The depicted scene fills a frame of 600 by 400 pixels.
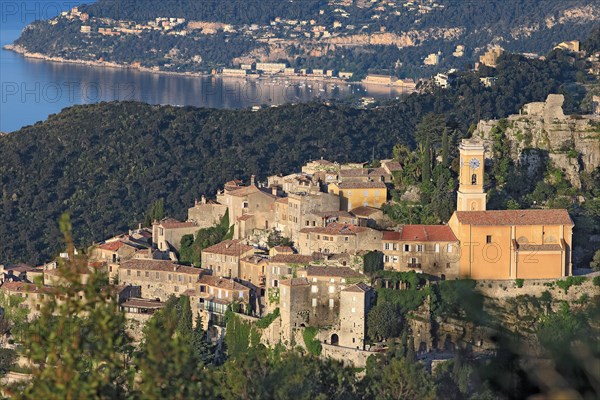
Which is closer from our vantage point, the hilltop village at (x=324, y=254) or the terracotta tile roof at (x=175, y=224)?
the hilltop village at (x=324, y=254)

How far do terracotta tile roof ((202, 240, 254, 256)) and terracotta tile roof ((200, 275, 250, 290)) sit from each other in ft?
2.27

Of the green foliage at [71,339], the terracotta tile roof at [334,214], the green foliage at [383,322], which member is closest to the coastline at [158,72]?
the terracotta tile roof at [334,214]

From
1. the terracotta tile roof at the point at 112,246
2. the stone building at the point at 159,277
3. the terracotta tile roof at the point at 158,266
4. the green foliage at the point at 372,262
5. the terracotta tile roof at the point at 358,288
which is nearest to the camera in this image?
the terracotta tile roof at the point at 358,288

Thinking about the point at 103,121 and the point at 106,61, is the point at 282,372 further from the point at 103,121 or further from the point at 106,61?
the point at 106,61

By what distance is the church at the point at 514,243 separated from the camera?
102 ft

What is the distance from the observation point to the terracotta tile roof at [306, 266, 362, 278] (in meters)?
30.8

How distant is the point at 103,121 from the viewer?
211 ft

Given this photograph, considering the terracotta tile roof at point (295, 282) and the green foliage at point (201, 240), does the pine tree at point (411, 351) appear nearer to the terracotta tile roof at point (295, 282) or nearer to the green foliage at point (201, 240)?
the terracotta tile roof at point (295, 282)

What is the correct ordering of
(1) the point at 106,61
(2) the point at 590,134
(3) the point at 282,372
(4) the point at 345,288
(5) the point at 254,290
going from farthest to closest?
(1) the point at 106,61 → (2) the point at 590,134 → (5) the point at 254,290 → (4) the point at 345,288 → (3) the point at 282,372

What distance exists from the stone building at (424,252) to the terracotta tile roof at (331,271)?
832mm

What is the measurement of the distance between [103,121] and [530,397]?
5139 cm

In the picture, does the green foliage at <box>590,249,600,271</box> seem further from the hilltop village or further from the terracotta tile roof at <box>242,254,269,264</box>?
the terracotta tile roof at <box>242,254,269,264</box>

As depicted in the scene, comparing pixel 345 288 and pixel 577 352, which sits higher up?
pixel 577 352

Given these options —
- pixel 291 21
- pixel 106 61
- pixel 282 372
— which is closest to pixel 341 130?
pixel 282 372
